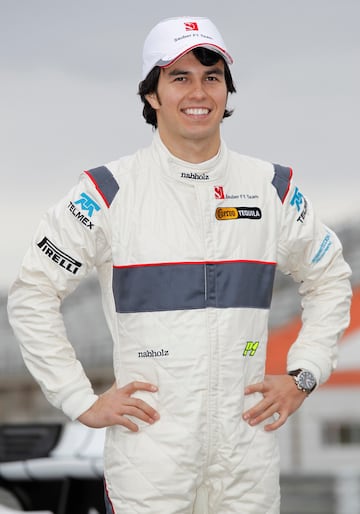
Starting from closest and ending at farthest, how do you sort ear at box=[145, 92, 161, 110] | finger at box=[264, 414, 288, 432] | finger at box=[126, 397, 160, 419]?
finger at box=[126, 397, 160, 419]
finger at box=[264, 414, 288, 432]
ear at box=[145, 92, 161, 110]

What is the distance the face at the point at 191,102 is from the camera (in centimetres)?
229

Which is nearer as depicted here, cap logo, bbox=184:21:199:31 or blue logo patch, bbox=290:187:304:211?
cap logo, bbox=184:21:199:31

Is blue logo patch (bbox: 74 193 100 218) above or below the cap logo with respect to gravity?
below

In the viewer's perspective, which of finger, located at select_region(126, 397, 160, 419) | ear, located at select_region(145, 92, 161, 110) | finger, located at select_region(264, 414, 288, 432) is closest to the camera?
finger, located at select_region(126, 397, 160, 419)

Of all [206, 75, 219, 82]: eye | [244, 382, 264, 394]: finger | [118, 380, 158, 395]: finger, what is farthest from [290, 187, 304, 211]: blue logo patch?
[118, 380, 158, 395]: finger

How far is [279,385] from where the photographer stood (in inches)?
90.6

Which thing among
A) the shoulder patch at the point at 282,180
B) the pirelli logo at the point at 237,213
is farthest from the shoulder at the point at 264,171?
the pirelli logo at the point at 237,213

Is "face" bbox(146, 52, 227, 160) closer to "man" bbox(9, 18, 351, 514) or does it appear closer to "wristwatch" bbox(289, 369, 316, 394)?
"man" bbox(9, 18, 351, 514)

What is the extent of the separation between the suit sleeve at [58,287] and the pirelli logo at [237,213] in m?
0.27

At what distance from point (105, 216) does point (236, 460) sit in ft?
2.12

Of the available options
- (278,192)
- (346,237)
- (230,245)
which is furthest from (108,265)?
(346,237)

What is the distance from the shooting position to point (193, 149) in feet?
7.66

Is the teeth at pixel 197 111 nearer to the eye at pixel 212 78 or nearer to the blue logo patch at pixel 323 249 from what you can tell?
the eye at pixel 212 78

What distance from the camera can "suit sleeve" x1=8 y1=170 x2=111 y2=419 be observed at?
7.35 ft
